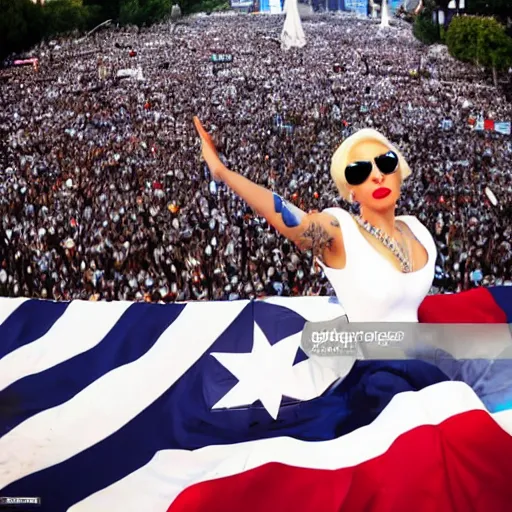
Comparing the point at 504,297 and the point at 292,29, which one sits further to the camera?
the point at 292,29

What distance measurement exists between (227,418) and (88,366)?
0.52 metres

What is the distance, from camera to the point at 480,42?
2535 millimetres

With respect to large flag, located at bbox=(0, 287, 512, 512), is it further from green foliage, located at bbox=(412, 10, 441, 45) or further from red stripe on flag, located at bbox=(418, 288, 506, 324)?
green foliage, located at bbox=(412, 10, 441, 45)

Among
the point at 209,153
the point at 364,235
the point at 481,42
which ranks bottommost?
the point at 364,235

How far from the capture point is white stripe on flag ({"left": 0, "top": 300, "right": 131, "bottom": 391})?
220 centimetres

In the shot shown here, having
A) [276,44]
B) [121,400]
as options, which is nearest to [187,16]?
[276,44]

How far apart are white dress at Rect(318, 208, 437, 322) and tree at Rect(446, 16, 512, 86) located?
963 mm

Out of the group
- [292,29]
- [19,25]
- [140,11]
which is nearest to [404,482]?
[292,29]

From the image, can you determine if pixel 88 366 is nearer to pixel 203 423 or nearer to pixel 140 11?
pixel 203 423

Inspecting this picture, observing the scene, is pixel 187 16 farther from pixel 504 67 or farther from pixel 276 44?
pixel 504 67

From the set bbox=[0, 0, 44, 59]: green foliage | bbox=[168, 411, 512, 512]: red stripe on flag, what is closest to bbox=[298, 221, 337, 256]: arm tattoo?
bbox=[168, 411, 512, 512]: red stripe on flag

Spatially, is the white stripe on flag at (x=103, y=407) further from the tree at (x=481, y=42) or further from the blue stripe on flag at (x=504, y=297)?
the tree at (x=481, y=42)

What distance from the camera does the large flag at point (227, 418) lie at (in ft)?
5.51

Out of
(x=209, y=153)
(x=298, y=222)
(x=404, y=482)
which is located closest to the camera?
(x=404, y=482)
